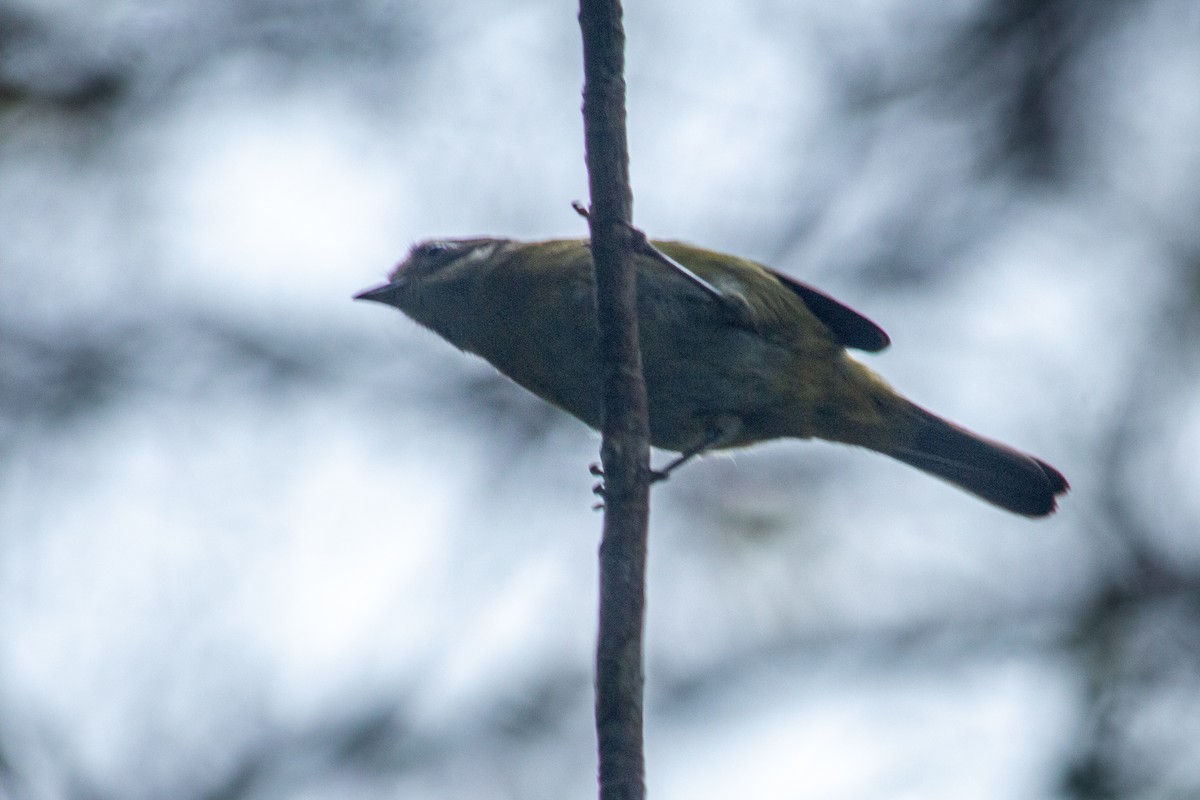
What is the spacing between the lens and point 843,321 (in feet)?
17.0

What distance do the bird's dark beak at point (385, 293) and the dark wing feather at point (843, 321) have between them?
5.91 feet

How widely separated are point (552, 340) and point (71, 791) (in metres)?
3.50

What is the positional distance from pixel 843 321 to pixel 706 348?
644mm

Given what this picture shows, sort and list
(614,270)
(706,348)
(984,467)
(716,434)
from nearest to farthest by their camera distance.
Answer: (614,270)
(706,348)
(716,434)
(984,467)

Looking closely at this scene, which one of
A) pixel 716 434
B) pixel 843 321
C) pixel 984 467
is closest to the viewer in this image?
pixel 716 434

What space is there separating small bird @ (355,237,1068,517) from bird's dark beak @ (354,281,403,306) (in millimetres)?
370

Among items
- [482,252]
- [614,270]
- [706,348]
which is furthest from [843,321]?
[614,270]

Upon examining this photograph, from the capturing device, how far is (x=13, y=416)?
25.2 ft

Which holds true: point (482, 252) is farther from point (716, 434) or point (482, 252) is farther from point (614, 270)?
point (614, 270)

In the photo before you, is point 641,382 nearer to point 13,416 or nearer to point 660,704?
point 660,704

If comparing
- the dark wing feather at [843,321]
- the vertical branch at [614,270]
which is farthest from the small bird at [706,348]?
the vertical branch at [614,270]

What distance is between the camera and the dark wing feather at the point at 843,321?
5.15 m

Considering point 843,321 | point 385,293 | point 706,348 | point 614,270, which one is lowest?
point 614,270

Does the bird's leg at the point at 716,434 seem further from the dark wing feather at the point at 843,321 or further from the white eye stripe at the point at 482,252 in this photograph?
the white eye stripe at the point at 482,252
